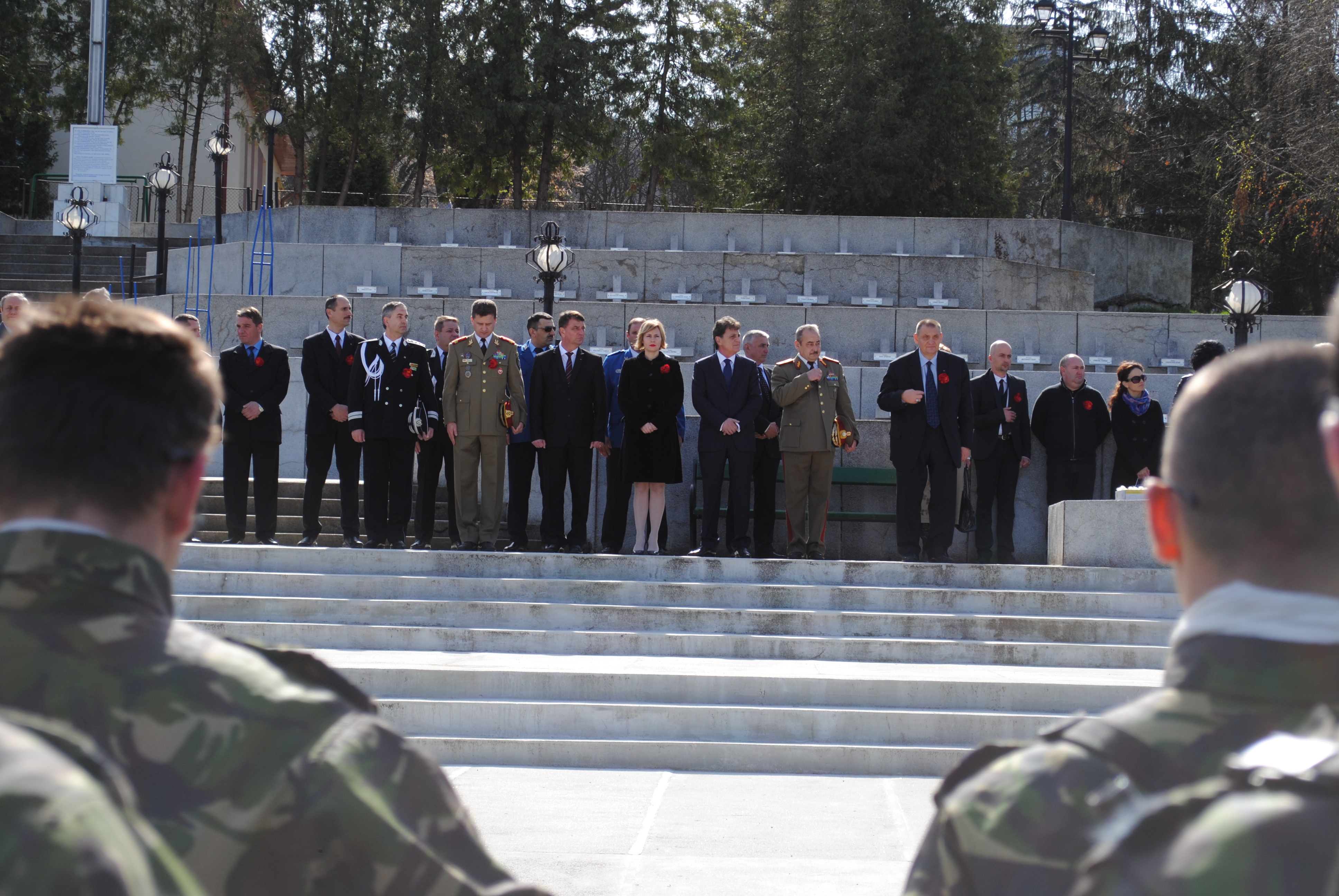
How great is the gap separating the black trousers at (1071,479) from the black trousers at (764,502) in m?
2.77

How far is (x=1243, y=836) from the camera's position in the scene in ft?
3.46

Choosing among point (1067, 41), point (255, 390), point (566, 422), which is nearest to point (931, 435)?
point (566, 422)

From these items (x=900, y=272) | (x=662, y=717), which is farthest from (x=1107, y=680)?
(x=900, y=272)

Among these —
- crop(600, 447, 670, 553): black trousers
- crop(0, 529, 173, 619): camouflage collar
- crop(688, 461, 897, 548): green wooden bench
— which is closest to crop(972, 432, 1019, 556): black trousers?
crop(688, 461, 897, 548): green wooden bench

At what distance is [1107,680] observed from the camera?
27.6ft

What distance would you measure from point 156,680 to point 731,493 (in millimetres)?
10476

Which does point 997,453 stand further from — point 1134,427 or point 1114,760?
point 1114,760

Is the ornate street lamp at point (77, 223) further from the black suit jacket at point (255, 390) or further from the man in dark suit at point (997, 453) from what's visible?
the man in dark suit at point (997, 453)

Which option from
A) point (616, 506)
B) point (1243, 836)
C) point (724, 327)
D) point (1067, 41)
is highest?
point (1067, 41)

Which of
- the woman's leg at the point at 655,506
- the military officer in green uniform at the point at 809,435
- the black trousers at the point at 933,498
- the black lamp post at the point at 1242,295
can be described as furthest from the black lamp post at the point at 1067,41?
the woman's leg at the point at 655,506

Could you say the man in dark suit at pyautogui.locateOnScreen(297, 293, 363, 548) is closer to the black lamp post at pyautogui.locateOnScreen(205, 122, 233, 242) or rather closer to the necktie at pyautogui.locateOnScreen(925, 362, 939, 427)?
the necktie at pyautogui.locateOnScreen(925, 362, 939, 427)

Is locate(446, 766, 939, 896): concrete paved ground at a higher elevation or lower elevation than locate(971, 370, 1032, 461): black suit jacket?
lower

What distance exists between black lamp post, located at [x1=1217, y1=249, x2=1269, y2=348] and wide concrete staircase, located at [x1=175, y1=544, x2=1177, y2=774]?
511cm

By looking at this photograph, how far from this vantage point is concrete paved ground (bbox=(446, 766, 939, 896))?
16.3 feet
